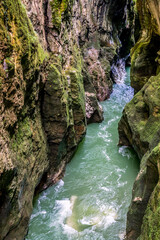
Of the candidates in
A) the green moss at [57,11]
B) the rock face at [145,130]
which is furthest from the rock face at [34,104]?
the rock face at [145,130]

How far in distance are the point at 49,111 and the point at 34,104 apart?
102cm

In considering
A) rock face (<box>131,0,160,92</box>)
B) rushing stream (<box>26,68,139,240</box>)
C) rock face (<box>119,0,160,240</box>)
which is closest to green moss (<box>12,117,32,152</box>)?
rushing stream (<box>26,68,139,240</box>)

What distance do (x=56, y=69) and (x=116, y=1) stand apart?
688 inches

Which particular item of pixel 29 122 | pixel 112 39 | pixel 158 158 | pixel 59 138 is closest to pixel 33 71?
pixel 29 122

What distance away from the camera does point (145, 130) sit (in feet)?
23.2

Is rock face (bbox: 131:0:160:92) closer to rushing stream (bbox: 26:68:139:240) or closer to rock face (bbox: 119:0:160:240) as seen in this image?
rock face (bbox: 119:0:160:240)

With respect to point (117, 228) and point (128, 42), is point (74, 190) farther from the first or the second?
point (128, 42)

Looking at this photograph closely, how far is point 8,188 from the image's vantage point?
4242mm

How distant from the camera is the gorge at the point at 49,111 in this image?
4.30m

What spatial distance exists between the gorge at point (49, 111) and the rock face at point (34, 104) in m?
0.02

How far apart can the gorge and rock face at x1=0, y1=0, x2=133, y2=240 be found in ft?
0.07

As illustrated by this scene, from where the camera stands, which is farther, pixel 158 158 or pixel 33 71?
pixel 33 71

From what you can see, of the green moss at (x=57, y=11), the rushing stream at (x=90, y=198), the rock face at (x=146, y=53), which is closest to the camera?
the rushing stream at (x=90, y=198)

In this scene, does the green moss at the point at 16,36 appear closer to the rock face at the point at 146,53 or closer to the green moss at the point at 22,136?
the green moss at the point at 22,136
